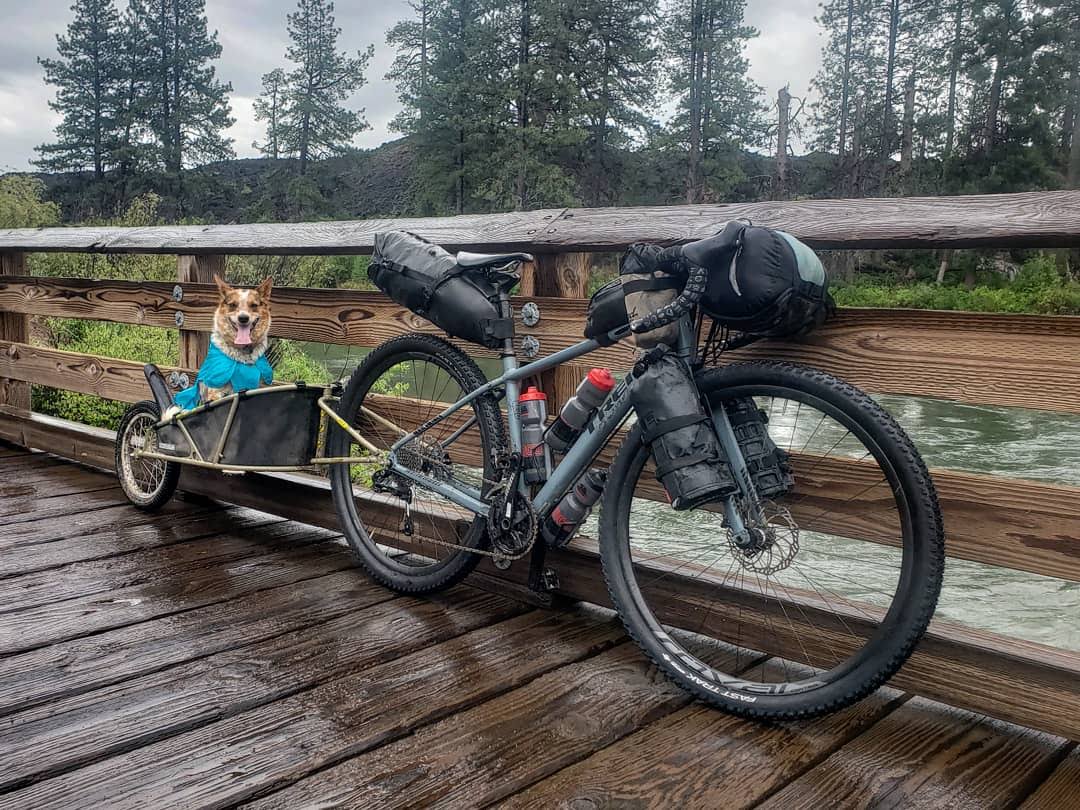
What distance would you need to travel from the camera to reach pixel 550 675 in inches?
85.1

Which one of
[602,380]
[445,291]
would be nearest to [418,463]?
[445,291]

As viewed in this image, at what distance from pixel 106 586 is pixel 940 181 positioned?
32.1 m

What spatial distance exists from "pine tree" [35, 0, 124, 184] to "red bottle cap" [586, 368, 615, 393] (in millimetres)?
42178

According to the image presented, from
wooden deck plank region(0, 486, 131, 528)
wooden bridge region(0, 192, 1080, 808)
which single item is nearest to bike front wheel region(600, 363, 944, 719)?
wooden bridge region(0, 192, 1080, 808)

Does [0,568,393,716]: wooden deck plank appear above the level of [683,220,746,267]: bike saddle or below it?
below

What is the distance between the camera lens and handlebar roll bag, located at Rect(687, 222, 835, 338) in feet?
6.12

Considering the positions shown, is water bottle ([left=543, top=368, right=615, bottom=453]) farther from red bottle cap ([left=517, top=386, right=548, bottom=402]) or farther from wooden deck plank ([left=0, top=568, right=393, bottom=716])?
wooden deck plank ([left=0, top=568, right=393, bottom=716])

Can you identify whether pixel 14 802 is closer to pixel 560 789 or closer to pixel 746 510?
pixel 560 789

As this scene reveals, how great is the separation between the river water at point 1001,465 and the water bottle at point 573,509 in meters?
0.97

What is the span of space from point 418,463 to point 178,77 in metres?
42.2

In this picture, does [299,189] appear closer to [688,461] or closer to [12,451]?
[12,451]

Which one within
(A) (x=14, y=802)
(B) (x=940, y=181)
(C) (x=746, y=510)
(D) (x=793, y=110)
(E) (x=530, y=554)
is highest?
(D) (x=793, y=110)

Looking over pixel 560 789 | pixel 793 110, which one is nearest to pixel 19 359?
pixel 560 789

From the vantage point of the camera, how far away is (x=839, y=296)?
2800 cm
